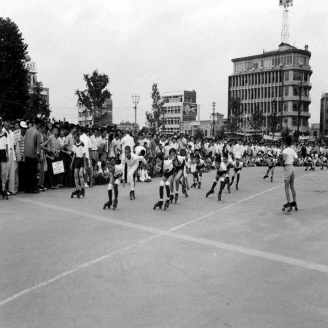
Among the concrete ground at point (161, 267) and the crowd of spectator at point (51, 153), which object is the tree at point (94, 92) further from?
the concrete ground at point (161, 267)

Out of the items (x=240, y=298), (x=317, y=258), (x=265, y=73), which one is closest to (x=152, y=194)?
(x=317, y=258)

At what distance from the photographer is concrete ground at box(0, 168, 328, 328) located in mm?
4426

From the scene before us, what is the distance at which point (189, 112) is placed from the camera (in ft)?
435

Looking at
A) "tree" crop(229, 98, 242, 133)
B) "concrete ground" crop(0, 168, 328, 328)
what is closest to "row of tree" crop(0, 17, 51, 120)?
"concrete ground" crop(0, 168, 328, 328)

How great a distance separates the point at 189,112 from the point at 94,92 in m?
91.9

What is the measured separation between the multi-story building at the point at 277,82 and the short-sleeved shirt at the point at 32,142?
86.5 m

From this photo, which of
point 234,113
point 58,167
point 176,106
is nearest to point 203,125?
point 176,106

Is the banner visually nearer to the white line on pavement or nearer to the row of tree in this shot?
the white line on pavement

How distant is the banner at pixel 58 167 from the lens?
581 inches

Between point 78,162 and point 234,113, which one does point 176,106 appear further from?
point 78,162

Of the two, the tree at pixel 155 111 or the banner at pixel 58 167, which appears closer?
the banner at pixel 58 167

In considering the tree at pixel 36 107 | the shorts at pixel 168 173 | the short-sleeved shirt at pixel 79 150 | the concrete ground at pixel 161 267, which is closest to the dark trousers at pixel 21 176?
the short-sleeved shirt at pixel 79 150

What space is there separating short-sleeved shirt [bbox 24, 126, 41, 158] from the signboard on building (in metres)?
118

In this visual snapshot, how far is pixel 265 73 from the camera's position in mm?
104562
